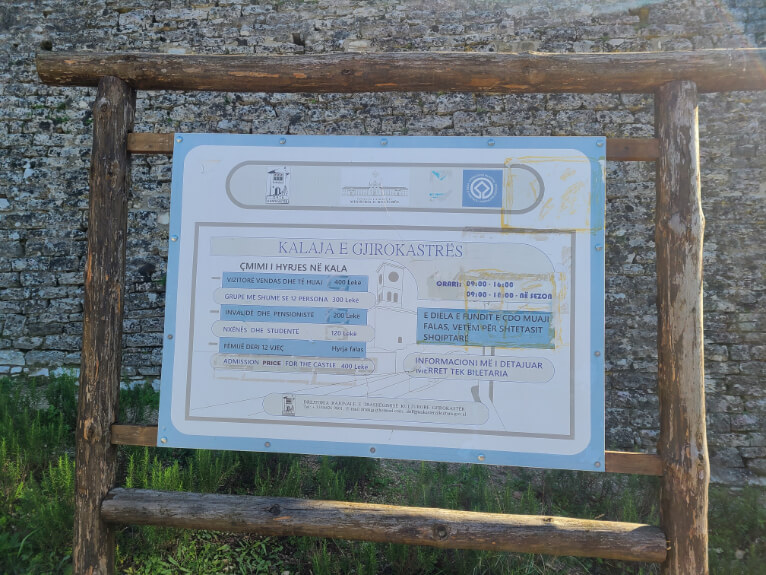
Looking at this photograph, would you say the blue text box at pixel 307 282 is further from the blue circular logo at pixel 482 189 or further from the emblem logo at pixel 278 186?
the blue circular logo at pixel 482 189

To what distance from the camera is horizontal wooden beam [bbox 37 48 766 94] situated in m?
1.89

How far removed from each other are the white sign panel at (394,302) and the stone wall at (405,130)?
2.51 meters

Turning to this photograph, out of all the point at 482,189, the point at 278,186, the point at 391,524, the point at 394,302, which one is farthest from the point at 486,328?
the point at 278,186

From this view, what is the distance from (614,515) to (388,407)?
2020mm

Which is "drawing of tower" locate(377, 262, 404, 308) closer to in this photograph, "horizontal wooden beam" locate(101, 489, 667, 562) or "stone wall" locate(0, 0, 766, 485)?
"horizontal wooden beam" locate(101, 489, 667, 562)

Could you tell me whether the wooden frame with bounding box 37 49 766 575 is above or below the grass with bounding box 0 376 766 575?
above

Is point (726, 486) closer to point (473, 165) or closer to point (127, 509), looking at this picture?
point (473, 165)

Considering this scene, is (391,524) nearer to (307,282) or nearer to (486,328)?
(486,328)

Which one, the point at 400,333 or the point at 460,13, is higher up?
the point at 460,13

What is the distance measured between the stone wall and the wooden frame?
2.38m

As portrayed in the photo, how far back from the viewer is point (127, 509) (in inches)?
75.4

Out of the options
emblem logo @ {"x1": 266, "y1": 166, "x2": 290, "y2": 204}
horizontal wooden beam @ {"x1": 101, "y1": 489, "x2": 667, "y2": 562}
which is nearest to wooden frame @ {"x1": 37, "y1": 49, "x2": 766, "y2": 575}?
horizontal wooden beam @ {"x1": 101, "y1": 489, "x2": 667, "y2": 562}

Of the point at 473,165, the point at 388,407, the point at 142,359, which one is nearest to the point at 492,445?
the point at 388,407

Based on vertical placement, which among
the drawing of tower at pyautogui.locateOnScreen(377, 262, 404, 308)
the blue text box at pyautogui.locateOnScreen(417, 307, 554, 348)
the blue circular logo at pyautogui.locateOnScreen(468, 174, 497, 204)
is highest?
the blue circular logo at pyautogui.locateOnScreen(468, 174, 497, 204)
